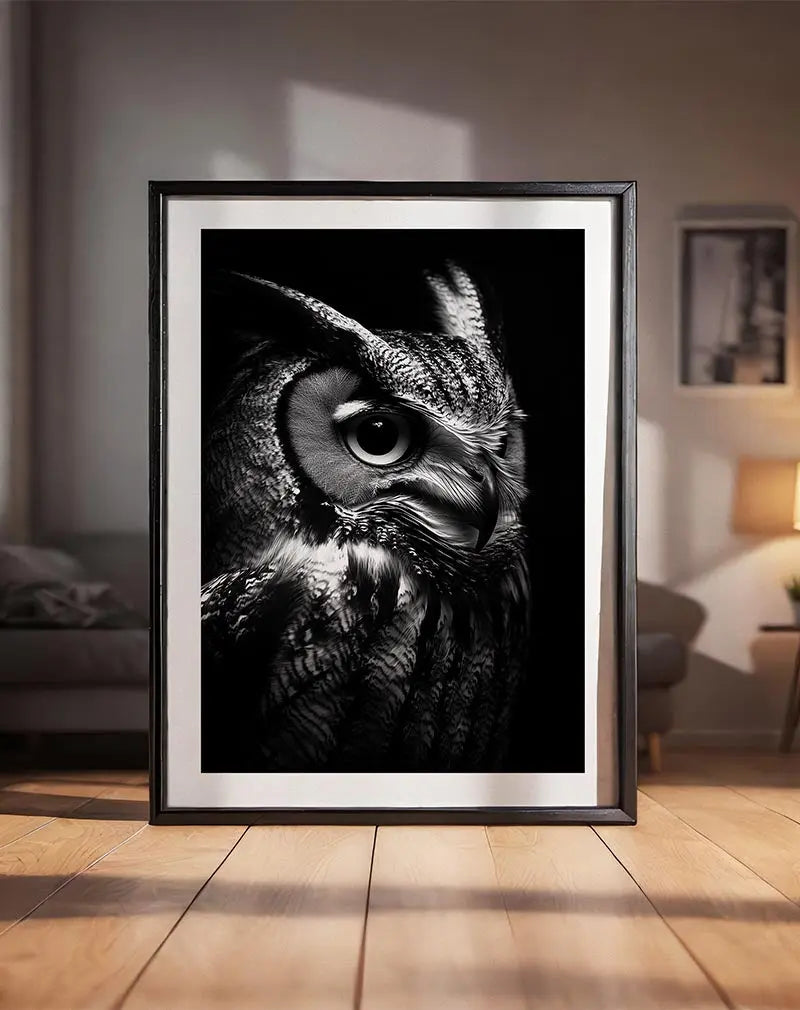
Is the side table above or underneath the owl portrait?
underneath

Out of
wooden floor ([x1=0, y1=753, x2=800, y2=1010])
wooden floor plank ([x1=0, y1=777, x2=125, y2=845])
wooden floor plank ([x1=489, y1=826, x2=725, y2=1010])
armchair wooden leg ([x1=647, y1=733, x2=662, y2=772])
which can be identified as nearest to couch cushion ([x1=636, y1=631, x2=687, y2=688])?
armchair wooden leg ([x1=647, y1=733, x2=662, y2=772])

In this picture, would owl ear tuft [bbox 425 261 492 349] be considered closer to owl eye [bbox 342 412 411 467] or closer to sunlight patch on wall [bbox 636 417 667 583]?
owl eye [bbox 342 412 411 467]

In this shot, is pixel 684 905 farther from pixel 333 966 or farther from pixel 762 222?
pixel 762 222

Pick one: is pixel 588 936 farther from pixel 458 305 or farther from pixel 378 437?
pixel 458 305

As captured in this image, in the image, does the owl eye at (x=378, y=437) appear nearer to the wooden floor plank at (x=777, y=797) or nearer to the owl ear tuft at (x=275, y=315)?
the owl ear tuft at (x=275, y=315)

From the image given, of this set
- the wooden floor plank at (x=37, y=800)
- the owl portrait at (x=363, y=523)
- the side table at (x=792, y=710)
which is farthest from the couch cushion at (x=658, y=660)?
the wooden floor plank at (x=37, y=800)

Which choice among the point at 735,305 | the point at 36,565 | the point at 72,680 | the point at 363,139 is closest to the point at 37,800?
the point at 72,680
